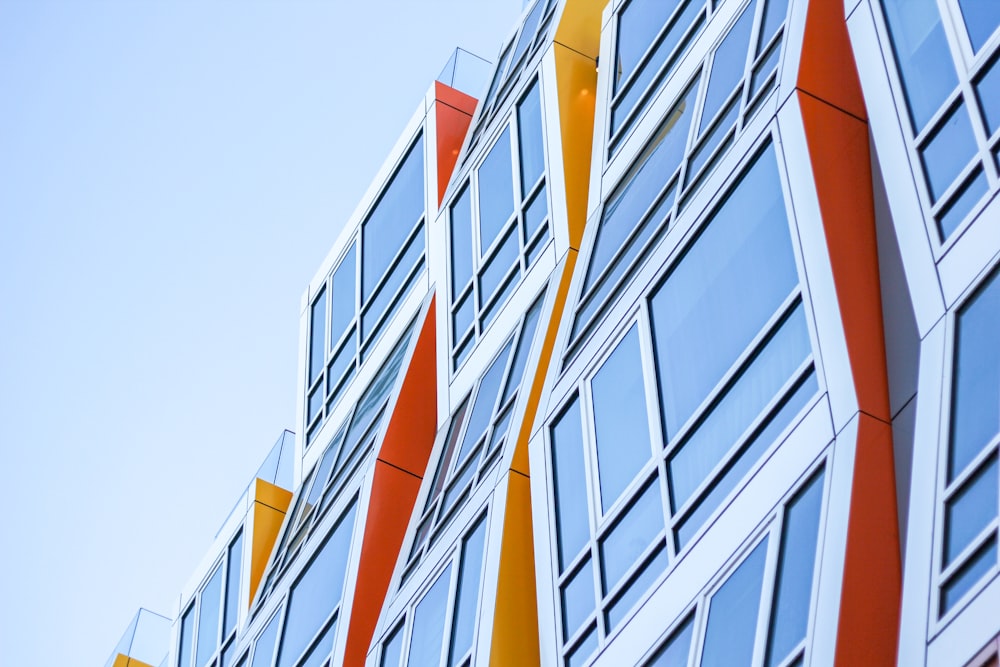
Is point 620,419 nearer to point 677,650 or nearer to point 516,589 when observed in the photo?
point 516,589

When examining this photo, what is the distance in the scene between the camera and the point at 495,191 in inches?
875

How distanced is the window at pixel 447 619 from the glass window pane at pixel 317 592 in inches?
135

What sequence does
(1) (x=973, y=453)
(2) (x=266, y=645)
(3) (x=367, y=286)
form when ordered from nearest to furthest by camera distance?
(1) (x=973, y=453) → (2) (x=266, y=645) → (3) (x=367, y=286)

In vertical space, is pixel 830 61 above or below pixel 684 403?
above

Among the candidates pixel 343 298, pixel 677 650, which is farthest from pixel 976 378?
pixel 343 298

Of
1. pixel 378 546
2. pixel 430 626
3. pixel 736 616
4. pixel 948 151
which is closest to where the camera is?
pixel 736 616

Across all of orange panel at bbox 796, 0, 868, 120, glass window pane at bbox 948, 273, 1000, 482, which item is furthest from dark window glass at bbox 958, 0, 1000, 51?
glass window pane at bbox 948, 273, 1000, 482

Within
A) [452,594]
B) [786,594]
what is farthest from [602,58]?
[786,594]

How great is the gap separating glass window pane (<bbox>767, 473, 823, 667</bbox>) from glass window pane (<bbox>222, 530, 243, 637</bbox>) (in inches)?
679

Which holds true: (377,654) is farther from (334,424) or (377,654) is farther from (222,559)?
(222,559)

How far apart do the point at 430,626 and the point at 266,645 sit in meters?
6.49

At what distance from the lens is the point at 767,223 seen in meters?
12.8

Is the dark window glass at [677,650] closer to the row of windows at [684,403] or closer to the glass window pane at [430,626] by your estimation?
the row of windows at [684,403]

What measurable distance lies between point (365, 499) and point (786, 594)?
1113cm
